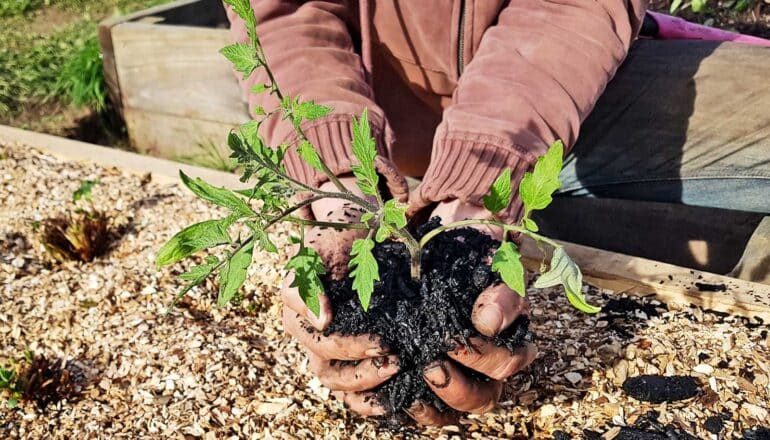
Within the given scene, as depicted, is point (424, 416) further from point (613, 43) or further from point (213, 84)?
point (213, 84)

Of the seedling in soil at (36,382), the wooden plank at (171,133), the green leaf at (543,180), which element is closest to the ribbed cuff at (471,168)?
the green leaf at (543,180)

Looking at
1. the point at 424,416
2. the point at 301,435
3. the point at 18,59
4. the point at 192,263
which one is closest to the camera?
the point at 424,416

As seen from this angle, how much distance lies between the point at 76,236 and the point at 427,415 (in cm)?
128

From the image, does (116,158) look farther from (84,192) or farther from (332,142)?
(332,142)

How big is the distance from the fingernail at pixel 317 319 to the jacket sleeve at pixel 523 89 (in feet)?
1.20

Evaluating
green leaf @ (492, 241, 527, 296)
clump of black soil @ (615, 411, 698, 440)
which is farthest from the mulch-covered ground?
green leaf @ (492, 241, 527, 296)

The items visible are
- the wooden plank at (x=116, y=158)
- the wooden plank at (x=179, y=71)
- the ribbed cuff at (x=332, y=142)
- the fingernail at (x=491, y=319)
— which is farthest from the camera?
the wooden plank at (x=179, y=71)

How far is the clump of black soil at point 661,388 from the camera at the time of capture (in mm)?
1541

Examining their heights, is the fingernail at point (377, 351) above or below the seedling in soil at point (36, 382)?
above

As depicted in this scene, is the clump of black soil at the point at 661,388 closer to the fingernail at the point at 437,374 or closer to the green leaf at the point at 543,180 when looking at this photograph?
the fingernail at the point at 437,374

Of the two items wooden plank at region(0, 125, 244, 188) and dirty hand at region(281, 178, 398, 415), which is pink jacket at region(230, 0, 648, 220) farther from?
wooden plank at region(0, 125, 244, 188)

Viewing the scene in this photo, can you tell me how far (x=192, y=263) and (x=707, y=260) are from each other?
1774 millimetres

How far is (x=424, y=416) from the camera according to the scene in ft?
4.61

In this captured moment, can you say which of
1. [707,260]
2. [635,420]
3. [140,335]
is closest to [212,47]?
[140,335]
